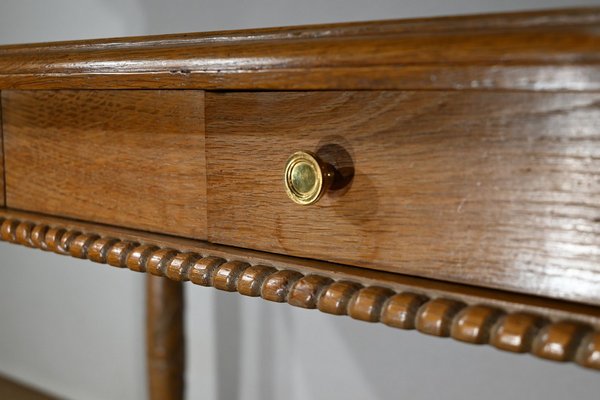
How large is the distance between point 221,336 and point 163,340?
12 centimetres

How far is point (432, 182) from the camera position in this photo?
28 centimetres

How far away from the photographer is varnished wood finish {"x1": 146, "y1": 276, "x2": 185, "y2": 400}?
73cm

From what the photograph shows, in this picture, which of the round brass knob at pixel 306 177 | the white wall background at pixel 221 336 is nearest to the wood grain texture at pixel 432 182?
the round brass knob at pixel 306 177

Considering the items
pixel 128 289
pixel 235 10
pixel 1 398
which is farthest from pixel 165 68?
pixel 1 398

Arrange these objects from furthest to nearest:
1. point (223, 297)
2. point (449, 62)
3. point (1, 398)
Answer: point (1, 398) → point (223, 297) → point (449, 62)

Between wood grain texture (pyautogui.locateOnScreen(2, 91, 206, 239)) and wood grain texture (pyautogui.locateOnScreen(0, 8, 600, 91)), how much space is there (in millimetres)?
25

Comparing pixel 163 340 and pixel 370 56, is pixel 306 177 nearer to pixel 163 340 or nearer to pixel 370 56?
pixel 370 56

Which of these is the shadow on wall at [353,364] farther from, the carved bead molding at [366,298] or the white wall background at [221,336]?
the carved bead molding at [366,298]

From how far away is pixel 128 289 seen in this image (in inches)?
36.4

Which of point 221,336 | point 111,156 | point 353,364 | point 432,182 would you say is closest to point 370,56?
point 432,182

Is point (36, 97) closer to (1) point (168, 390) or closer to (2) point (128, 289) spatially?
(1) point (168, 390)

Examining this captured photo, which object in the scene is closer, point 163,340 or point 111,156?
point 111,156

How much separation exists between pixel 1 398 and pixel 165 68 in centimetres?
78

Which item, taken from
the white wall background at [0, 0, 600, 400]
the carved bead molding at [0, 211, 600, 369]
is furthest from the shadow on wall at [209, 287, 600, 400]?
the carved bead molding at [0, 211, 600, 369]
